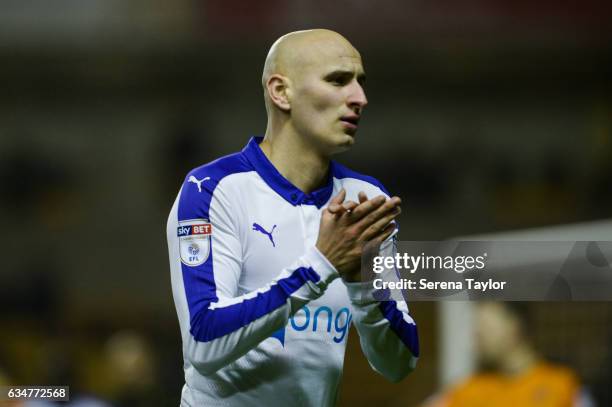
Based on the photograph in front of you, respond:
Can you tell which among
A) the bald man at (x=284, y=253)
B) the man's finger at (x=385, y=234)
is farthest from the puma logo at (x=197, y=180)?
the man's finger at (x=385, y=234)

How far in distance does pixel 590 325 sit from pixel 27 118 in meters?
8.09

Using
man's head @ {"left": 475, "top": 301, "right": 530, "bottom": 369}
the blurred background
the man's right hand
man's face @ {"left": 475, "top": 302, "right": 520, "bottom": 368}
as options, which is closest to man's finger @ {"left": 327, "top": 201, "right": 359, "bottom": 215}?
the man's right hand

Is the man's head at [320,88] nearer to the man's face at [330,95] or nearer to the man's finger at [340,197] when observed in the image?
the man's face at [330,95]

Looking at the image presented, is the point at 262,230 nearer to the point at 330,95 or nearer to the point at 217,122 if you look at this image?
the point at 330,95

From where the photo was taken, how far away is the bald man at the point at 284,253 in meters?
2.73

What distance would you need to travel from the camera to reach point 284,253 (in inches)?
117

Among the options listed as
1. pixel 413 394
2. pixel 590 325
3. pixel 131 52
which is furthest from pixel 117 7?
pixel 590 325

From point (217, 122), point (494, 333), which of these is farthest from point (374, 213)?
point (217, 122)

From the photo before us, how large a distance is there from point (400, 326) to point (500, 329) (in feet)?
8.67

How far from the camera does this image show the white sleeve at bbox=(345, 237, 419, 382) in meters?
2.81

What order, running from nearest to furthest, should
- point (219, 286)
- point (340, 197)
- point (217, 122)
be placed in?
point (340, 197), point (219, 286), point (217, 122)

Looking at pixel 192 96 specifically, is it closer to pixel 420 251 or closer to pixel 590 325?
pixel 590 325

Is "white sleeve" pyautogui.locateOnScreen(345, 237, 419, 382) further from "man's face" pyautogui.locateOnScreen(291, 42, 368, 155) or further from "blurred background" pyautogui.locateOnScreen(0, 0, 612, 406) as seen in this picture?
"blurred background" pyautogui.locateOnScreen(0, 0, 612, 406)

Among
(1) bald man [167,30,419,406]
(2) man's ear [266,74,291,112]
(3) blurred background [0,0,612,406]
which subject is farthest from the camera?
(3) blurred background [0,0,612,406]
